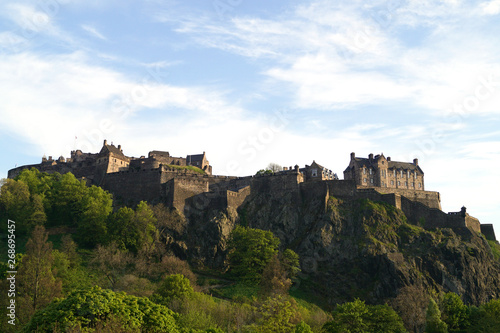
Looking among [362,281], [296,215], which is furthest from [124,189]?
[362,281]

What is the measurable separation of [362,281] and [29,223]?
54.8 metres

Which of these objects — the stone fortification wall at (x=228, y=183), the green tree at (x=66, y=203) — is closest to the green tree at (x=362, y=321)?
the stone fortification wall at (x=228, y=183)

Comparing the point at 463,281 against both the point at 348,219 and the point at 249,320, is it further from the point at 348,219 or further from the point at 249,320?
the point at 249,320

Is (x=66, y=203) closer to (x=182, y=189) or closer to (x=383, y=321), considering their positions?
(x=182, y=189)

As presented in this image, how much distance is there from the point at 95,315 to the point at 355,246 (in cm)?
5466

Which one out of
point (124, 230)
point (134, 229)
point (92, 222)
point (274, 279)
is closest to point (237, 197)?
point (134, 229)

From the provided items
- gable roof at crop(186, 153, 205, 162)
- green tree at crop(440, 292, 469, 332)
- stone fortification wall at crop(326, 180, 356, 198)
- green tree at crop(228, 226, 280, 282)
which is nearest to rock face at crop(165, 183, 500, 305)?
stone fortification wall at crop(326, 180, 356, 198)

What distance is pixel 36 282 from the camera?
58.0 metres

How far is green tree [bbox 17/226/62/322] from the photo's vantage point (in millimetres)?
55312

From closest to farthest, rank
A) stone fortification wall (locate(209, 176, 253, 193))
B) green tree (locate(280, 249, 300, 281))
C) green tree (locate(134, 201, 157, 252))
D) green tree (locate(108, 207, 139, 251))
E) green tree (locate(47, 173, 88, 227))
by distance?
green tree (locate(280, 249, 300, 281)) < green tree (locate(108, 207, 139, 251)) < green tree (locate(134, 201, 157, 252)) < green tree (locate(47, 173, 88, 227)) < stone fortification wall (locate(209, 176, 253, 193))

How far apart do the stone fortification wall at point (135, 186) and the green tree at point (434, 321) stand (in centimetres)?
4928

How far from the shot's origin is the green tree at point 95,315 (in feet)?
132

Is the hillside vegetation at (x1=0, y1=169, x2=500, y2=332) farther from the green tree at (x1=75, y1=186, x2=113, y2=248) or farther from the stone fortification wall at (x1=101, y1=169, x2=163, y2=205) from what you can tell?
the stone fortification wall at (x1=101, y1=169, x2=163, y2=205)

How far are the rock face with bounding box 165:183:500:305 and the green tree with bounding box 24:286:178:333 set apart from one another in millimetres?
41825
